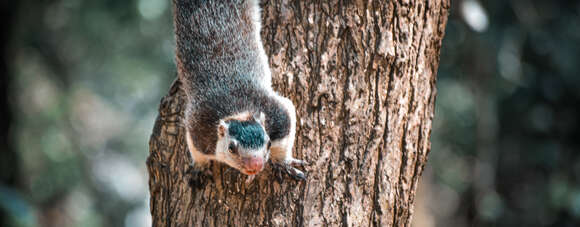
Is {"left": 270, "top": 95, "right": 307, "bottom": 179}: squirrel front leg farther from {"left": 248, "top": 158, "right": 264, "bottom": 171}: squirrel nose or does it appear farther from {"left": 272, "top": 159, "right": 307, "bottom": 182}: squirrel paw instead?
{"left": 248, "top": 158, "right": 264, "bottom": 171}: squirrel nose

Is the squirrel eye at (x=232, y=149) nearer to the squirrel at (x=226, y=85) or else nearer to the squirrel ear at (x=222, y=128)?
the squirrel at (x=226, y=85)

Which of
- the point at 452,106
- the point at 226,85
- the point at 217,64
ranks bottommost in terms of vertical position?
the point at 226,85

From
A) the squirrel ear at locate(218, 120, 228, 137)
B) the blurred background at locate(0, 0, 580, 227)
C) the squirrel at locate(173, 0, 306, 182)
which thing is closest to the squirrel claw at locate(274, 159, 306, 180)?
the squirrel at locate(173, 0, 306, 182)

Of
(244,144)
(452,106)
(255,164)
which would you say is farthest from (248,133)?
(452,106)

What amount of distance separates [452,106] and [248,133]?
22.9 feet

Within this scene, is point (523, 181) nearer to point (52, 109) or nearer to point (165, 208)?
point (165, 208)

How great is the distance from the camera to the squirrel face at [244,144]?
8.01 ft

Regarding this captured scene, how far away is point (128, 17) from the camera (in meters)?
6.86

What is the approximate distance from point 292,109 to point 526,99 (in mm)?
5369

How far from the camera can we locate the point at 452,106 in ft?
29.5

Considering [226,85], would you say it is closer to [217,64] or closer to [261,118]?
[217,64]

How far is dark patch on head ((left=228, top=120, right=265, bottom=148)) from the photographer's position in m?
2.52

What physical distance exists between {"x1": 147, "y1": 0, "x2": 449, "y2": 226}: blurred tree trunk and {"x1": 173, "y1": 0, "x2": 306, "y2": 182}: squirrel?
0.07 meters

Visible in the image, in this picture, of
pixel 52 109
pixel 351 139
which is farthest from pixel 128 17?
pixel 351 139
